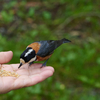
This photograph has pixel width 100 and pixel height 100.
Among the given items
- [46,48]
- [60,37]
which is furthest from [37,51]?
[60,37]

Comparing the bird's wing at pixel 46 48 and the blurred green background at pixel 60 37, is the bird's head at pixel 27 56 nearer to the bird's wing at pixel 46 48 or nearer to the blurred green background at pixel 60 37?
the bird's wing at pixel 46 48

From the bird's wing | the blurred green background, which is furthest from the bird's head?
the blurred green background

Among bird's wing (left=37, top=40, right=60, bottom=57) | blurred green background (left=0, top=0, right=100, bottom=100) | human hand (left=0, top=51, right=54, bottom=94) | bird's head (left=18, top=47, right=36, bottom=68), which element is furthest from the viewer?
blurred green background (left=0, top=0, right=100, bottom=100)

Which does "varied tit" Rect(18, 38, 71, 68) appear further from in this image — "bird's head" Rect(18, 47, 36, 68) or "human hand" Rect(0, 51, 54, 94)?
"human hand" Rect(0, 51, 54, 94)

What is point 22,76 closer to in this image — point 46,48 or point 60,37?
point 46,48

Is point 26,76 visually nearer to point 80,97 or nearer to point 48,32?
point 80,97

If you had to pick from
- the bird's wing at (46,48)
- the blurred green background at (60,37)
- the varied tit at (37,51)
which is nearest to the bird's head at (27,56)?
the varied tit at (37,51)
